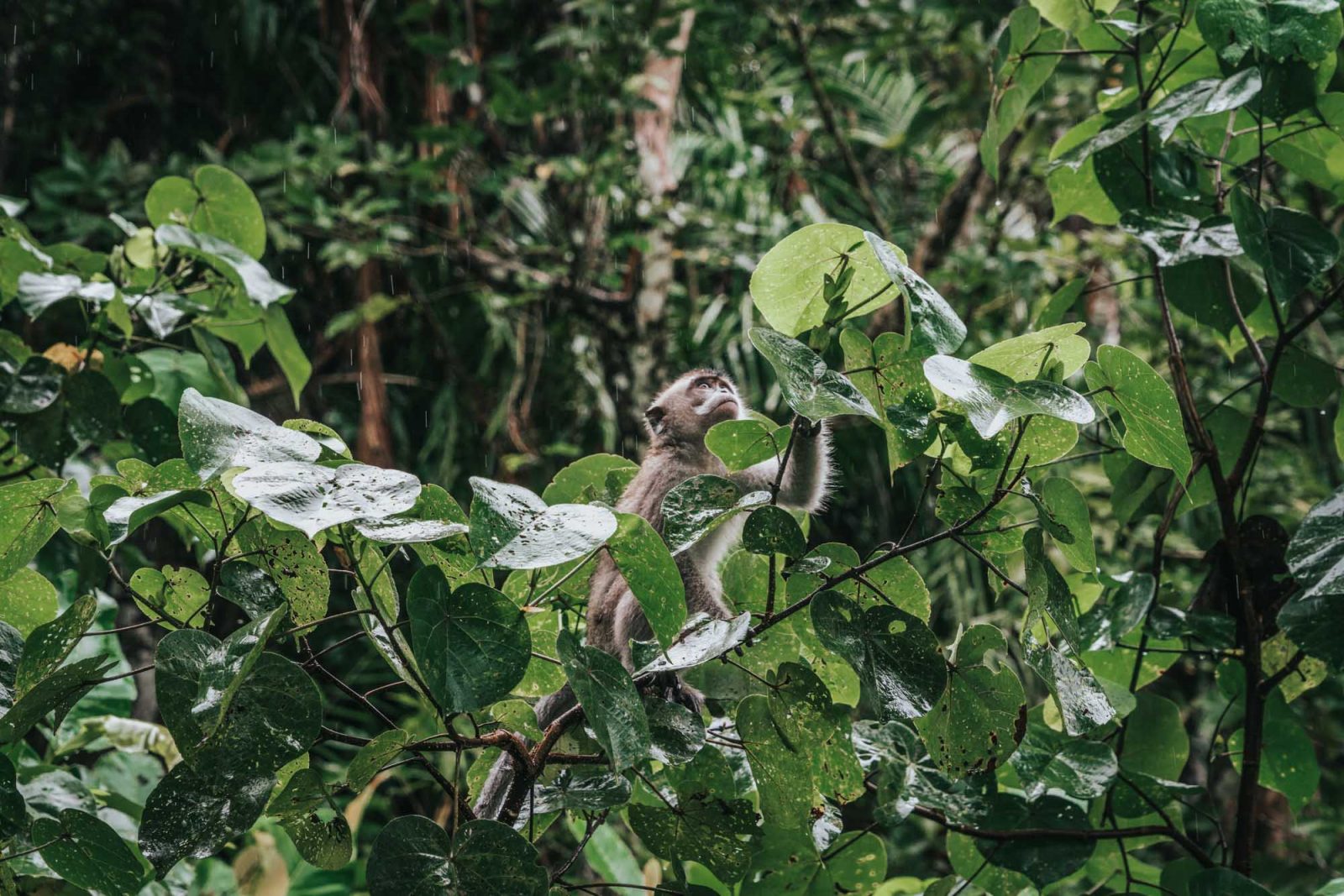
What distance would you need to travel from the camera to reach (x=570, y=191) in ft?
17.5

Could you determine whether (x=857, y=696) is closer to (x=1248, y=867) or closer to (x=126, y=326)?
(x=1248, y=867)

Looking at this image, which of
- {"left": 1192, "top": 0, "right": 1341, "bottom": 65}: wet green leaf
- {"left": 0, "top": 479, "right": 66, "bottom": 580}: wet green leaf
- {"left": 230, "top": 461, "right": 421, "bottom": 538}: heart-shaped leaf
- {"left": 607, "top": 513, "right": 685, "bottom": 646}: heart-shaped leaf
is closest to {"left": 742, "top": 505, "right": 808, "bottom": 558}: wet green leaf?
{"left": 607, "top": 513, "right": 685, "bottom": 646}: heart-shaped leaf

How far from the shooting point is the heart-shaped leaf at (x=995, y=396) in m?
0.88

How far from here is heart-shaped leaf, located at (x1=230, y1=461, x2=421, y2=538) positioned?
2.54 feet

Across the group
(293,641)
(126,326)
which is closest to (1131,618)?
(293,641)

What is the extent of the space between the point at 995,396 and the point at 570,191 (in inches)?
183

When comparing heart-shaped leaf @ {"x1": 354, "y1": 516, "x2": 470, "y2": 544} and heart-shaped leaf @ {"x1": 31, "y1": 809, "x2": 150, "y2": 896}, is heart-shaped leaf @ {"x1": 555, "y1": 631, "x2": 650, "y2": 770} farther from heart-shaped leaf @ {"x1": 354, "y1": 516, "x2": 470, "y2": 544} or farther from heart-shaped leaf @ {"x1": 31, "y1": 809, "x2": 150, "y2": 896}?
heart-shaped leaf @ {"x1": 31, "y1": 809, "x2": 150, "y2": 896}

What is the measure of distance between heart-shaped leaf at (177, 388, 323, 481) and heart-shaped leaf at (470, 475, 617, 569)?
5.9 inches

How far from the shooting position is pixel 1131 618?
1.40m

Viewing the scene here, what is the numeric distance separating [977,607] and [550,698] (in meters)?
4.05

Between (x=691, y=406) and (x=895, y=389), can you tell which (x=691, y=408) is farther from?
(x=895, y=389)

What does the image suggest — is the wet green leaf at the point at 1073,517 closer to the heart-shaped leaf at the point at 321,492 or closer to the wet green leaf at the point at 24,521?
the heart-shaped leaf at the point at 321,492

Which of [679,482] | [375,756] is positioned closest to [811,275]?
[375,756]

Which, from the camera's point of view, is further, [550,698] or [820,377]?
[550,698]
